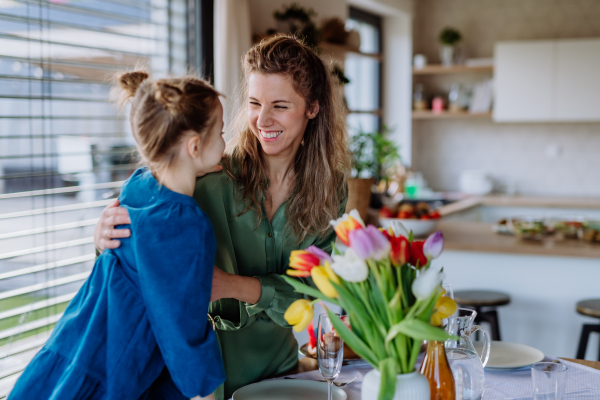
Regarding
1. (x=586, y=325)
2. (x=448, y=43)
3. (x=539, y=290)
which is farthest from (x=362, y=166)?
(x=448, y=43)

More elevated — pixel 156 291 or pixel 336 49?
pixel 336 49

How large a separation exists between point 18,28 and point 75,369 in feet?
4.57

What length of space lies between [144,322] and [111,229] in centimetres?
19

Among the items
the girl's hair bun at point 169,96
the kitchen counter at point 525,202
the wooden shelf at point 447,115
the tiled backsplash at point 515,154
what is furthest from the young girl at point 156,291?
the tiled backsplash at point 515,154

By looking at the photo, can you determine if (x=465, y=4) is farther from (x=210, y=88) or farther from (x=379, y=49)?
(x=210, y=88)

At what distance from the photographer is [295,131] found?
136cm

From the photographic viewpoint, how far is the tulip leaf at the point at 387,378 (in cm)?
86

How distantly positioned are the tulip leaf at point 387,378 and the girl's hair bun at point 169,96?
1.78 feet

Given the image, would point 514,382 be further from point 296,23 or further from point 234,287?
point 296,23

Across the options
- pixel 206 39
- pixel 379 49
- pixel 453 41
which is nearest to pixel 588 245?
pixel 206 39

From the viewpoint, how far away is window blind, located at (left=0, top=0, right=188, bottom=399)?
1.93 m

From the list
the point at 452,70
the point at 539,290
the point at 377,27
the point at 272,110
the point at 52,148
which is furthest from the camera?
the point at 377,27

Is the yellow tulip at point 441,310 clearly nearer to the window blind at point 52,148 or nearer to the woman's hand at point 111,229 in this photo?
the woman's hand at point 111,229

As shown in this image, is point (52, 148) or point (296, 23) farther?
point (296, 23)
